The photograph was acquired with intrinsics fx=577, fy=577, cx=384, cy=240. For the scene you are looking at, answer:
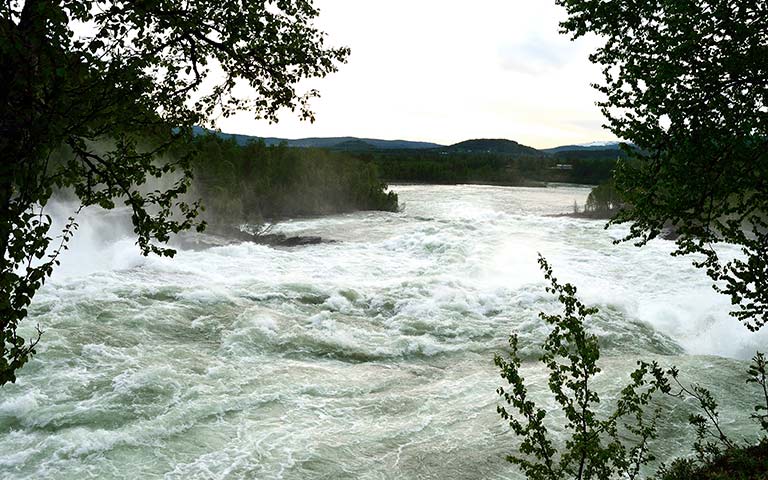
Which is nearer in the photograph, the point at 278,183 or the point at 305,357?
the point at 305,357

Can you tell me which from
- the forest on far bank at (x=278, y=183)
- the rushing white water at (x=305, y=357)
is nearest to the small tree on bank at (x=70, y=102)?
the rushing white water at (x=305, y=357)

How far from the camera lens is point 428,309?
18156 millimetres

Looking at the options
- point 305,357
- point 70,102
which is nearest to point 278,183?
point 305,357

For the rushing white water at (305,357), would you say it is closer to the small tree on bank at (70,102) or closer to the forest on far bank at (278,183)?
the small tree on bank at (70,102)

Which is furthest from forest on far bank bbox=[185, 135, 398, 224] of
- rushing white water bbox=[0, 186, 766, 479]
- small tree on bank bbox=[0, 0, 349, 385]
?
small tree on bank bbox=[0, 0, 349, 385]

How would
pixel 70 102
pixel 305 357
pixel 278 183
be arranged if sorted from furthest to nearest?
pixel 278 183, pixel 305 357, pixel 70 102

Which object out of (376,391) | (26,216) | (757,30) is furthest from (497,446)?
(26,216)

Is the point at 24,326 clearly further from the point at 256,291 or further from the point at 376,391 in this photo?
the point at 376,391

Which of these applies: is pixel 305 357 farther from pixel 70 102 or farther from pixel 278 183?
pixel 278 183

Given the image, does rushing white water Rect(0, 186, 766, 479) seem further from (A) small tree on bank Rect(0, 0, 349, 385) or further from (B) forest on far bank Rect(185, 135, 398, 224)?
(B) forest on far bank Rect(185, 135, 398, 224)

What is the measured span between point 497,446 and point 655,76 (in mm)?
6295

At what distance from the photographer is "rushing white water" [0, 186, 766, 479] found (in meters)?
9.20

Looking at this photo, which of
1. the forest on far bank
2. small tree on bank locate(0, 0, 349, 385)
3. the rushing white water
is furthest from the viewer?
the forest on far bank

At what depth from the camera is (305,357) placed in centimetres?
1401
